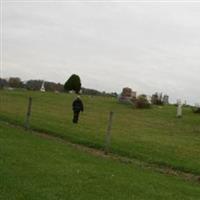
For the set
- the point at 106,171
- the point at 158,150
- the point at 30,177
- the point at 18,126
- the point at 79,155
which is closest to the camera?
the point at 30,177

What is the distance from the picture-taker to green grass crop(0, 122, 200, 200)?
394 inches

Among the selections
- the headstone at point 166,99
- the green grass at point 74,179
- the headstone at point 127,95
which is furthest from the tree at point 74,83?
the green grass at point 74,179

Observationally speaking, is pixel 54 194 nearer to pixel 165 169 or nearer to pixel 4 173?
pixel 4 173

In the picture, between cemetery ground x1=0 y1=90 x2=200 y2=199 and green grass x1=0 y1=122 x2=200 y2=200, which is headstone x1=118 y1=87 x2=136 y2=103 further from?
green grass x1=0 y1=122 x2=200 y2=200

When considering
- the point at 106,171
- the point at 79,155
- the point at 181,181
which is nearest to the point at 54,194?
the point at 106,171

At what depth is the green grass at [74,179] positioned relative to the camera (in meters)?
10.0

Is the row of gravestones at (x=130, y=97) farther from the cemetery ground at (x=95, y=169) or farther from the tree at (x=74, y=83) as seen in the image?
the cemetery ground at (x=95, y=169)

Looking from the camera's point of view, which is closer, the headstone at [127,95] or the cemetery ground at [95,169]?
the cemetery ground at [95,169]

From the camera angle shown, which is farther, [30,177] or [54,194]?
[30,177]

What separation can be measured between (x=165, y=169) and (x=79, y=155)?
107 inches

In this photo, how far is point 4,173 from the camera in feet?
36.7

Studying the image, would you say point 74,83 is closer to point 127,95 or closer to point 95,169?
point 127,95

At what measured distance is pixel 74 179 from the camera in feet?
38.0

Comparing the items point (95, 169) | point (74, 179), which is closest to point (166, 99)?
point (95, 169)
